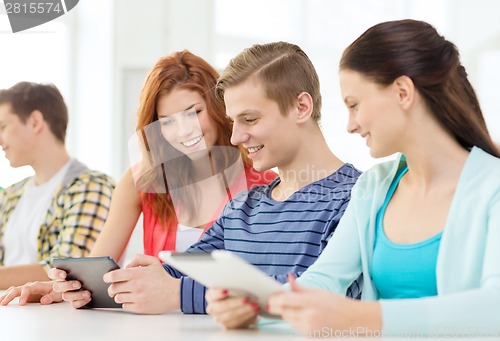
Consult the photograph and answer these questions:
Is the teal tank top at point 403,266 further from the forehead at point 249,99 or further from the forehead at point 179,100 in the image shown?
the forehead at point 179,100

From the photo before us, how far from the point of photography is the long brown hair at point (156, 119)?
189 centimetres

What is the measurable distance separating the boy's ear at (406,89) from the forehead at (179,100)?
85cm

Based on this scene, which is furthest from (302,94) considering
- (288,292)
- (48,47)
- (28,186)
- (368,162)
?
(48,47)

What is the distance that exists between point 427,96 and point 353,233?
0.26 m

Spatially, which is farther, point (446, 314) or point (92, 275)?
point (92, 275)

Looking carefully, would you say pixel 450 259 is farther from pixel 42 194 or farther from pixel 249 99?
pixel 42 194

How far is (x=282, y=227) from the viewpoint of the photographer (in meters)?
1.47

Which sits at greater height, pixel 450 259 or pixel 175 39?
pixel 175 39

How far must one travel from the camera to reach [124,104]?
4547mm

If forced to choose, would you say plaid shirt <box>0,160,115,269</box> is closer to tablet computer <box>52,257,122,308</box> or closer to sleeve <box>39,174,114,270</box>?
sleeve <box>39,174,114,270</box>

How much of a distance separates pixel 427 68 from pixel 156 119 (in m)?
0.96

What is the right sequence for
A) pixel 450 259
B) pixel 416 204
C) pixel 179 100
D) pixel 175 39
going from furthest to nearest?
pixel 175 39, pixel 179 100, pixel 416 204, pixel 450 259

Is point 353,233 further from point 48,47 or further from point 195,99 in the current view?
point 48,47

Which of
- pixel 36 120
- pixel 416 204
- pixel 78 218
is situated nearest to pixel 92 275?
pixel 416 204
